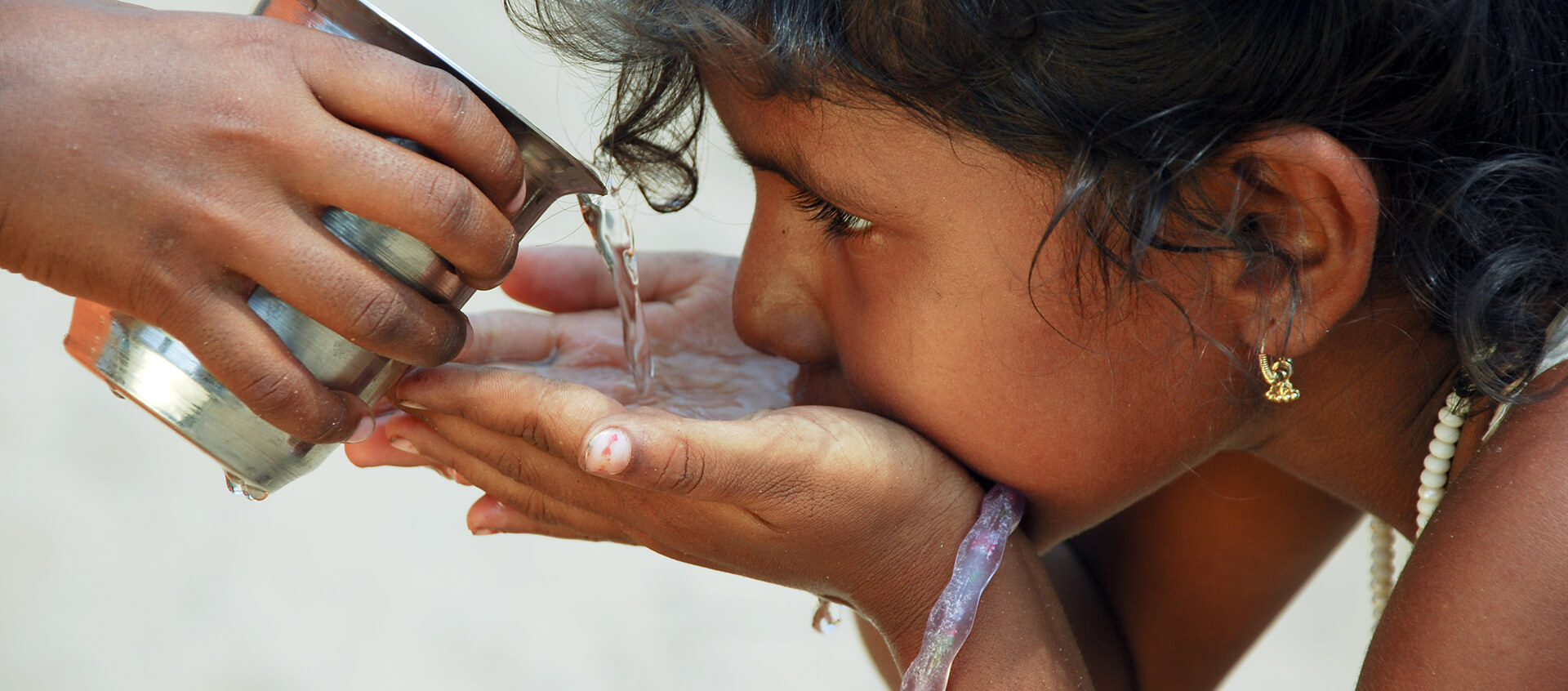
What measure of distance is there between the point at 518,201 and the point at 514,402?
0.55 feet

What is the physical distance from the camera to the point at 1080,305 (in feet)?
3.60

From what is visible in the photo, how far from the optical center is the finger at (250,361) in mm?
941

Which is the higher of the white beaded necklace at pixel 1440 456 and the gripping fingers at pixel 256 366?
the gripping fingers at pixel 256 366

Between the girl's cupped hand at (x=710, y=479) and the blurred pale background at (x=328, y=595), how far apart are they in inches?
43.0

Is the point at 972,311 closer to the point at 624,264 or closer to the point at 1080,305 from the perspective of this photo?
the point at 1080,305

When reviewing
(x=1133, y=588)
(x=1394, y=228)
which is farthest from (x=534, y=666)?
(x=1394, y=228)

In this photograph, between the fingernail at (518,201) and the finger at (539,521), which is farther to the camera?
the finger at (539,521)

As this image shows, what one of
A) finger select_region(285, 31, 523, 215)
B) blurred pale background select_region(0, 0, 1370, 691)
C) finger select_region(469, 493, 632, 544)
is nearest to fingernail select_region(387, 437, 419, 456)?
finger select_region(469, 493, 632, 544)

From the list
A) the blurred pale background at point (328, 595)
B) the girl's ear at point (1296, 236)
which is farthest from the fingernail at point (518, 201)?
the blurred pale background at point (328, 595)

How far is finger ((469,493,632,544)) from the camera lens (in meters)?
1.24

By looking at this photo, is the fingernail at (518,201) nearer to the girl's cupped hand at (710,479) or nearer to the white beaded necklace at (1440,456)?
the girl's cupped hand at (710,479)

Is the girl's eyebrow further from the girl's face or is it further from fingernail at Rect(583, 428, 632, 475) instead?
fingernail at Rect(583, 428, 632, 475)

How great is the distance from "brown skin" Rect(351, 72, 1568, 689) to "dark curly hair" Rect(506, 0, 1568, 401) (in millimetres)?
32

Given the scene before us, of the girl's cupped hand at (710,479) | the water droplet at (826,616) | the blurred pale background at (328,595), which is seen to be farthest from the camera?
the blurred pale background at (328,595)
